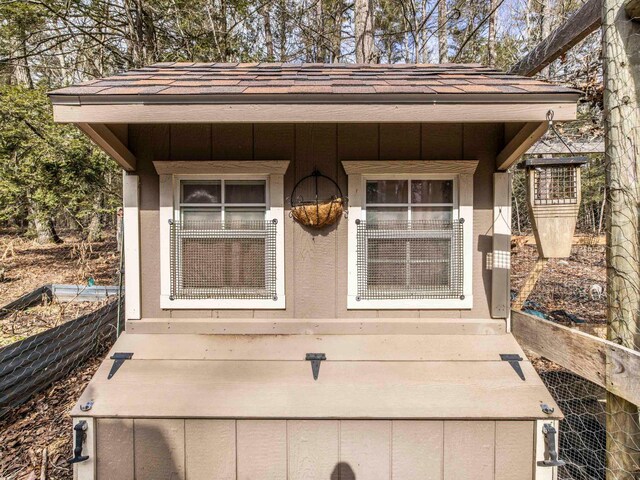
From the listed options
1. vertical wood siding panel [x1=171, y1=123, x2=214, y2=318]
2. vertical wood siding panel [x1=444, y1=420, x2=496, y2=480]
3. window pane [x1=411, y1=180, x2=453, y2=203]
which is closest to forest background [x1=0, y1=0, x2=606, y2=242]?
window pane [x1=411, y1=180, x2=453, y2=203]

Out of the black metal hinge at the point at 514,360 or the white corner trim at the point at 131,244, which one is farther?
the white corner trim at the point at 131,244

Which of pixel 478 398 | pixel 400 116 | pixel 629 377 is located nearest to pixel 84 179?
pixel 400 116

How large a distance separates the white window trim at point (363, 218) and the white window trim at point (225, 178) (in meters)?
0.42

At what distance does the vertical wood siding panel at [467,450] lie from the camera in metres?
1.77

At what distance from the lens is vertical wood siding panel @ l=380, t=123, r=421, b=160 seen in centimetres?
209

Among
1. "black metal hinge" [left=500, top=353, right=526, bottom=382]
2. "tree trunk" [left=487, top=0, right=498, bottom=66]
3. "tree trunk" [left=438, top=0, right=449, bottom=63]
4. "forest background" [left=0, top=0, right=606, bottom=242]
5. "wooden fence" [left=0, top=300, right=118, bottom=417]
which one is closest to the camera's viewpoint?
"black metal hinge" [left=500, top=353, right=526, bottom=382]

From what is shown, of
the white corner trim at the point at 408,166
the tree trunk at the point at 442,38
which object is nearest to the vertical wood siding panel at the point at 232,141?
the white corner trim at the point at 408,166

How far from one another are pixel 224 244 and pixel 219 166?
1.55ft

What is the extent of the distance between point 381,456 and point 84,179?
518 centimetres

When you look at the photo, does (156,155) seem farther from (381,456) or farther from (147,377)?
(381,456)

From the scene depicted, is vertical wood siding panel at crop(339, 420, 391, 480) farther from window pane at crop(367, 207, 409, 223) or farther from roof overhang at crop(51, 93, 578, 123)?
roof overhang at crop(51, 93, 578, 123)

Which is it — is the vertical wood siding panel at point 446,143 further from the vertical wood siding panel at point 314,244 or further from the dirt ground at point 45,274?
the dirt ground at point 45,274

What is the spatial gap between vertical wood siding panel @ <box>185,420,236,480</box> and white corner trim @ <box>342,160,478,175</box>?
1.57 metres

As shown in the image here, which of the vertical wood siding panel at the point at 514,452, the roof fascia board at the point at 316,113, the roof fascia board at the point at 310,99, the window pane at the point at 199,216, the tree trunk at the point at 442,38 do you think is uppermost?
the tree trunk at the point at 442,38
